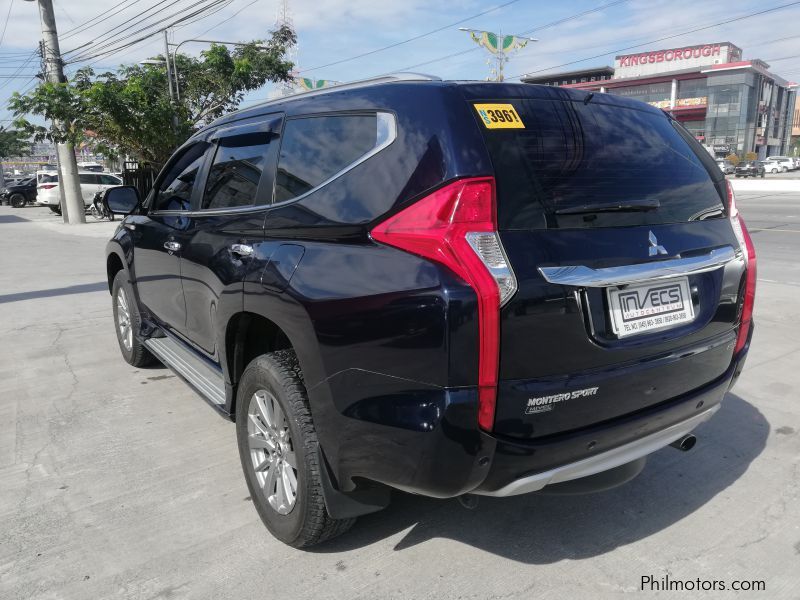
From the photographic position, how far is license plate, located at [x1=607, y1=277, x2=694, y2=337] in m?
2.19

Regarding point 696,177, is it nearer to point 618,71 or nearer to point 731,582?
point 731,582

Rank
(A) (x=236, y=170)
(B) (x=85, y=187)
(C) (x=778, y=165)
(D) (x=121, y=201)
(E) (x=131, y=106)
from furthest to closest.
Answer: (C) (x=778, y=165) < (B) (x=85, y=187) < (E) (x=131, y=106) < (D) (x=121, y=201) < (A) (x=236, y=170)

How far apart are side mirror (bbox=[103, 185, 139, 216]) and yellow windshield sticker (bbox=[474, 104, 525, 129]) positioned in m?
3.40

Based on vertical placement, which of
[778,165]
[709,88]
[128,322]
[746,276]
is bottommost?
[778,165]

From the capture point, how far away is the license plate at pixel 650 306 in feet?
7.18

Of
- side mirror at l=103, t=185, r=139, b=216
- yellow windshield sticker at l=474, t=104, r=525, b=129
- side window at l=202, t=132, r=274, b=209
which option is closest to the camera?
yellow windshield sticker at l=474, t=104, r=525, b=129

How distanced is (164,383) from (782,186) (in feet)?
112

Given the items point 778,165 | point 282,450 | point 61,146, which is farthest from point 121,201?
point 778,165

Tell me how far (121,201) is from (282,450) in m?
2.94

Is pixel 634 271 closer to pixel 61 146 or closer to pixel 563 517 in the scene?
pixel 563 517

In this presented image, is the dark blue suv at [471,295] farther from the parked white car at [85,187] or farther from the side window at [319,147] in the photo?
the parked white car at [85,187]

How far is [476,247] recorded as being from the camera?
6.53 feet

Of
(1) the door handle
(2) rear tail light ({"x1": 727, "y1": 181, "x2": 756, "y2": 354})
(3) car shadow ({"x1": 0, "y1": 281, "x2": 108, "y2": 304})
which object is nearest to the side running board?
(1) the door handle

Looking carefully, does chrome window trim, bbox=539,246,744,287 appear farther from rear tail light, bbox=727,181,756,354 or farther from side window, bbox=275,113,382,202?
side window, bbox=275,113,382,202
